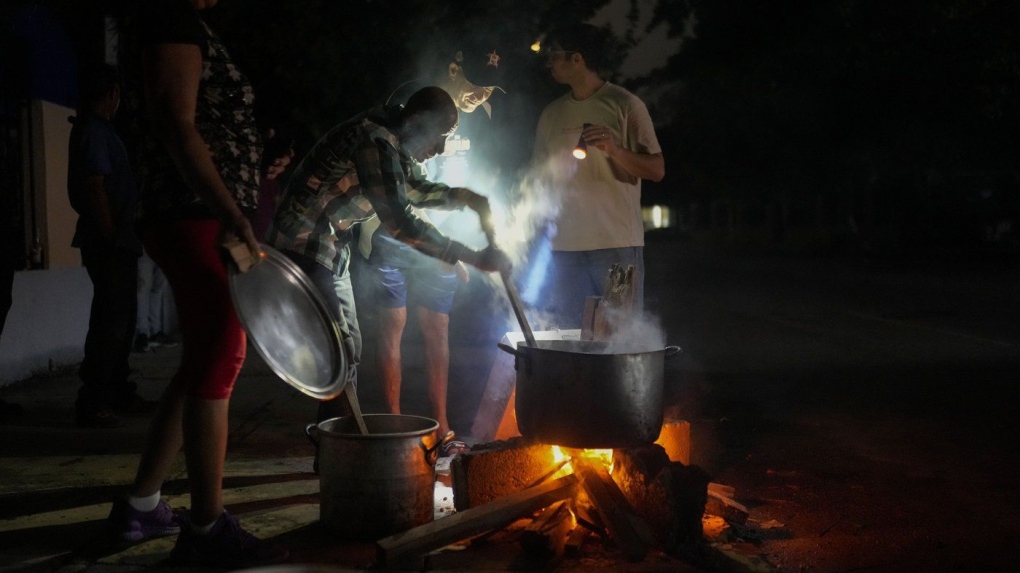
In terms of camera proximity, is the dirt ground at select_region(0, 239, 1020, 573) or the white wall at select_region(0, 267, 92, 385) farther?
the white wall at select_region(0, 267, 92, 385)

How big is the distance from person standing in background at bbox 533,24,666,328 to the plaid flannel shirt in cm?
123

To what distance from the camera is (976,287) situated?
755 inches

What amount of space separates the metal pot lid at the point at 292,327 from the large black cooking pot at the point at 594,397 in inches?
34.0

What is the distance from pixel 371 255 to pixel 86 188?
1964 millimetres

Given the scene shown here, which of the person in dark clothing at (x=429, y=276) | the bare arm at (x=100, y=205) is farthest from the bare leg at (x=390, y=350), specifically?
the bare arm at (x=100, y=205)

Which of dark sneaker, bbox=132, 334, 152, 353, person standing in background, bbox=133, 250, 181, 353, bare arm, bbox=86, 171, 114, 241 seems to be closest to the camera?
bare arm, bbox=86, 171, 114, 241

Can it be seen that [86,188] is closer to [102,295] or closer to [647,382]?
[102,295]

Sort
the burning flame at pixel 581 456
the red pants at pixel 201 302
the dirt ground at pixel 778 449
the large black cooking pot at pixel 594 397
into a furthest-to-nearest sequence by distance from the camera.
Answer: the burning flame at pixel 581 456 → the large black cooking pot at pixel 594 397 → the dirt ground at pixel 778 449 → the red pants at pixel 201 302

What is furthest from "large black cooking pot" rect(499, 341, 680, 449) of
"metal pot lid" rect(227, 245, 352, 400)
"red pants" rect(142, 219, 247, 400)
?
"red pants" rect(142, 219, 247, 400)

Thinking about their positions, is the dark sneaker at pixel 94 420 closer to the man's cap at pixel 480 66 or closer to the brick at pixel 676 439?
the man's cap at pixel 480 66

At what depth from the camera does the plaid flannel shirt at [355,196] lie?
3748 mm

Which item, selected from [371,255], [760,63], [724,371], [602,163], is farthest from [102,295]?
[760,63]

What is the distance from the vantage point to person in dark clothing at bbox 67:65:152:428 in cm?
544

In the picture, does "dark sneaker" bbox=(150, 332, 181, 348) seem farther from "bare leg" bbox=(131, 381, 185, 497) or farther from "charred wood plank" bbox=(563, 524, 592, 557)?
"charred wood plank" bbox=(563, 524, 592, 557)
